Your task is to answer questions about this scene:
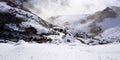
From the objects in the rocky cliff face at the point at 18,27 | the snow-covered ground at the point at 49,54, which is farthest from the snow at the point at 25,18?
the snow-covered ground at the point at 49,54

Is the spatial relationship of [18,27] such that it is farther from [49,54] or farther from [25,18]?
[49,54]

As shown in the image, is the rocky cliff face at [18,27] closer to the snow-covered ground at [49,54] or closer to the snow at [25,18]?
the snow at [25,18]

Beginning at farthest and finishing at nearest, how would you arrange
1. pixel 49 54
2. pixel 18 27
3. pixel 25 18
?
1. pixel 25 18
2. pixel 18 27
3. pixel 49 54

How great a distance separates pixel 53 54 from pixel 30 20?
Answer: 44609 mm

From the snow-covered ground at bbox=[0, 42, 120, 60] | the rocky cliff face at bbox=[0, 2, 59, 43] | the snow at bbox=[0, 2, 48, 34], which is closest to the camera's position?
the snow-covered ground at bbox=[0, 42, 120, 60]

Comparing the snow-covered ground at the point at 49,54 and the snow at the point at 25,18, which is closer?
the snow-covered ground at the point at 49,54

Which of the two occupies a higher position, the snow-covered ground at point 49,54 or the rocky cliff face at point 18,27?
the rocky cliff face at point 18,27

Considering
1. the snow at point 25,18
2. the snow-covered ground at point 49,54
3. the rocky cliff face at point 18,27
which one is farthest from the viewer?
the snow at point 25,18

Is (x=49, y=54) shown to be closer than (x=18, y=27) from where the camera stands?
Yes

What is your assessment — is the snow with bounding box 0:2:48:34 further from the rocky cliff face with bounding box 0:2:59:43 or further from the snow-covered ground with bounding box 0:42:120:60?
the snow-covered ground with bounding box 0:42:120:60

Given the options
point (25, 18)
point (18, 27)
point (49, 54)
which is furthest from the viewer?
point (25, 18)

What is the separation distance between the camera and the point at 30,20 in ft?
205

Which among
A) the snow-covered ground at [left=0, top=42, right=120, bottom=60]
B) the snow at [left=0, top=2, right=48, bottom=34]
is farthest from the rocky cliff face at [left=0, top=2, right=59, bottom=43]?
the snow-covered ground at [left=0, top=42, right=120, bottom=60]

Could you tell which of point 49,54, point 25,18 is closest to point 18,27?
point 25,18
